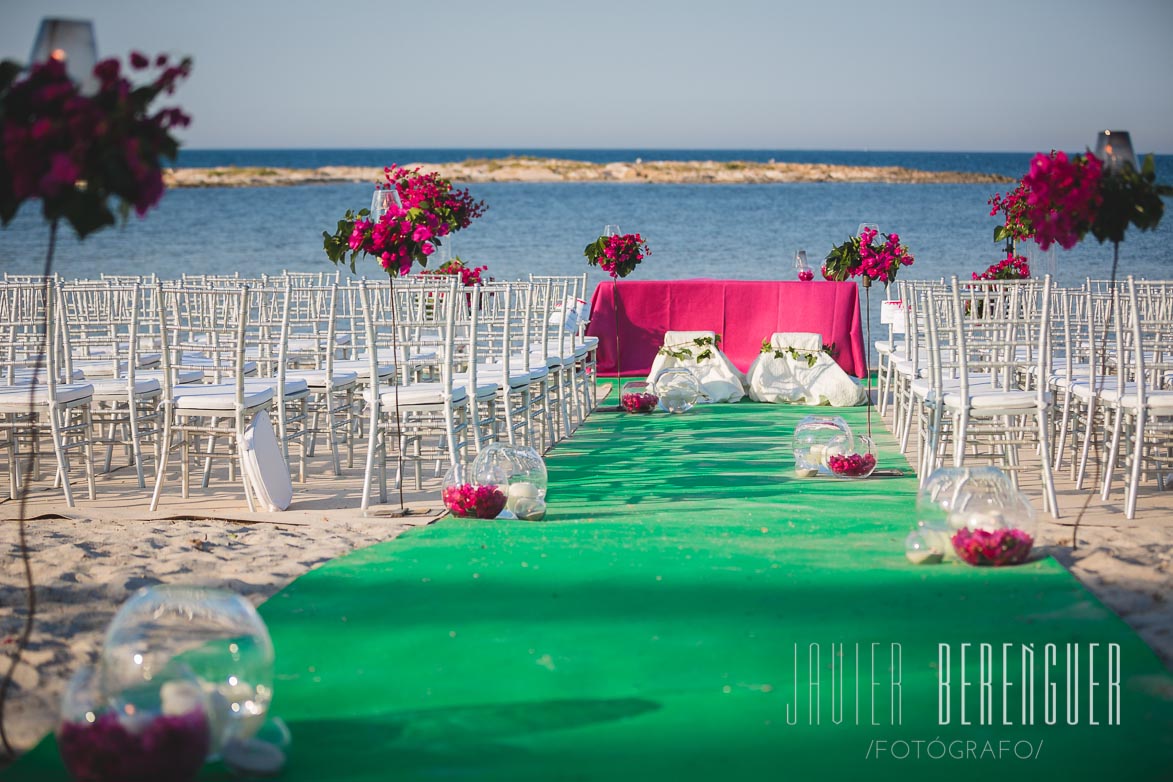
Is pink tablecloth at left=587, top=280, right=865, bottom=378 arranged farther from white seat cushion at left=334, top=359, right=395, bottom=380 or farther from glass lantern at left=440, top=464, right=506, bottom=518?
glass lantern at left=440, top=464, right=506, bottom=518

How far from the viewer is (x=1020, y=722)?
3043 mm

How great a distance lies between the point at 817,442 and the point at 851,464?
0.71 feet

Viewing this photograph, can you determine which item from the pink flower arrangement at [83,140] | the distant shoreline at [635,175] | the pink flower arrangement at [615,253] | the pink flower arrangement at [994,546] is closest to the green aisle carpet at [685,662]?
the pink flower arrangement at [994,546]

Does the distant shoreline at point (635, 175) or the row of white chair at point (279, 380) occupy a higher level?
the distant shoreline at point (635, 175)

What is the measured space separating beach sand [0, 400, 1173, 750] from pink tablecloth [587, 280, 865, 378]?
14.9 feet

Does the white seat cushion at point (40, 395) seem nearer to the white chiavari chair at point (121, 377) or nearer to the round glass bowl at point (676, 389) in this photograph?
the white chiavari chair at point (121, 377)

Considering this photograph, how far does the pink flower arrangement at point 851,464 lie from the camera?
6414 mm

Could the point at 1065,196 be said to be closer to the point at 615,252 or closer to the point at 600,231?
the point at 615,252

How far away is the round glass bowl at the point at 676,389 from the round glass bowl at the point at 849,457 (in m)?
2.75

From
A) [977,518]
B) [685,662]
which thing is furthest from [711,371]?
[685,662]

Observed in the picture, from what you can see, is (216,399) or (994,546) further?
(216,399)

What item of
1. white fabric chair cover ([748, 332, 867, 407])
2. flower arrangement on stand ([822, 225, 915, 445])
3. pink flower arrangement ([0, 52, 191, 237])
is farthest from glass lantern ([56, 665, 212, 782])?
white fabric chair cover ([748, 332, 867, 407])

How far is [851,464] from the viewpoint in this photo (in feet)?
21.1

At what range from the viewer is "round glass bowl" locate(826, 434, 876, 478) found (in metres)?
6.41
